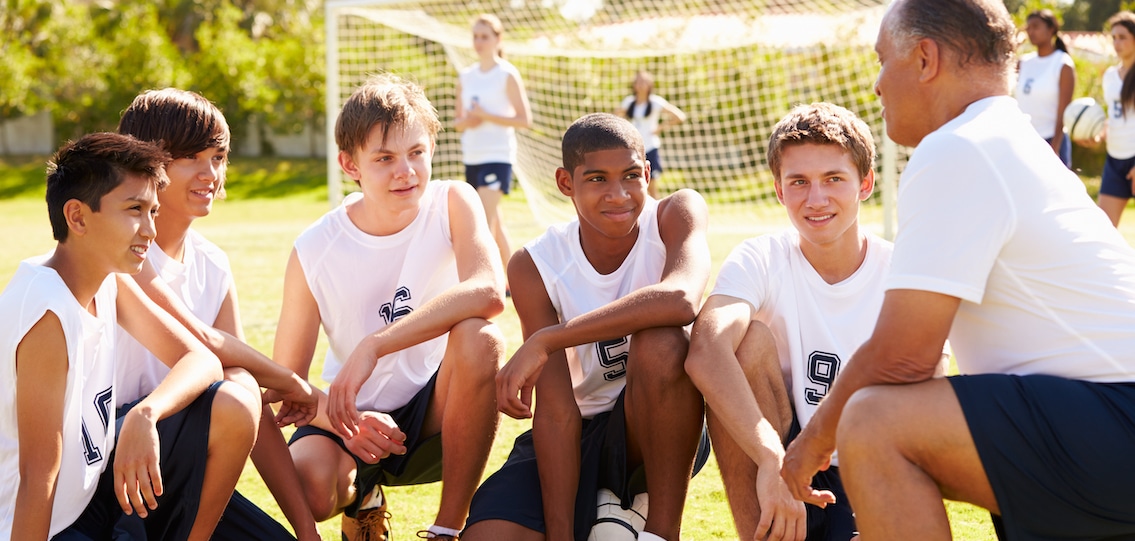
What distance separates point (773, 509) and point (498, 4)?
1210 cm

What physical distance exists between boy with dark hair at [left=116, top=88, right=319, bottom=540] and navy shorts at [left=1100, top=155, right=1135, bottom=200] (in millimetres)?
6401

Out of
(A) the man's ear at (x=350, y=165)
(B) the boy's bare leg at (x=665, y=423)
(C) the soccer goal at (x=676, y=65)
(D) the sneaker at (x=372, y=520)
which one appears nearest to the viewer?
(B) the boy's bare leg at (x=665, y=423)

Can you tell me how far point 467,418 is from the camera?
2850 millimetres

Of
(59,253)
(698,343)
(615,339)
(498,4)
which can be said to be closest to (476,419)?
(615,339)

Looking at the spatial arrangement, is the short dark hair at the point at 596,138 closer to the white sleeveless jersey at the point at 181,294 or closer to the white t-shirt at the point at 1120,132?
the white sleeveless jersey at the point at 181,294

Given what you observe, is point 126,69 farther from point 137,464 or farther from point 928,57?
point 928,57

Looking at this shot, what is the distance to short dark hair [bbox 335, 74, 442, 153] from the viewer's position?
3.22 meters

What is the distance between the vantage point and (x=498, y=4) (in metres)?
13.7

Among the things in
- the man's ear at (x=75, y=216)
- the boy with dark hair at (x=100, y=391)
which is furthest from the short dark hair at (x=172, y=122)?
the man's ear at (x=75, y=216)

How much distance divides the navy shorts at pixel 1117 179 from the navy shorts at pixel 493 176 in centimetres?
440

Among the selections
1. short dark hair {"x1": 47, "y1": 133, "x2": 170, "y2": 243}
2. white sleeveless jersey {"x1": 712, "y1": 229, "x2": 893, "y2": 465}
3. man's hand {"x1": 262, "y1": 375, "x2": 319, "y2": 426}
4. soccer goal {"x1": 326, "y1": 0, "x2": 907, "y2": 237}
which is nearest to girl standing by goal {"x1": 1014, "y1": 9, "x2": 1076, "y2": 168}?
soccer goal {"x1": 326, "y1": 0, "x2": 907, "y2": 237}

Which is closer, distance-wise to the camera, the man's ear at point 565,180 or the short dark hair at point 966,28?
the short dark hair at point 966,28

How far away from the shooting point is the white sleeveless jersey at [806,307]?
2.77m

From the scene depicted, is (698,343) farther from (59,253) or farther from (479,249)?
(59,253)
